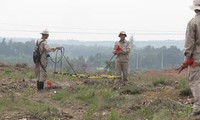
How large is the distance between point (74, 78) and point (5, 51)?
197 feet

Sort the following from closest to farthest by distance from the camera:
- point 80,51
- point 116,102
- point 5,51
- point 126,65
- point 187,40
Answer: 1. point 187,40
2. point 116,102
3. point 126,65
4. point 5,51
5. point 80,51

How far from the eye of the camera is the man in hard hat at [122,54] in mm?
13672

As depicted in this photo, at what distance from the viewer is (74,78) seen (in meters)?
15.5

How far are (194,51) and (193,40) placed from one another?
0.19 metres

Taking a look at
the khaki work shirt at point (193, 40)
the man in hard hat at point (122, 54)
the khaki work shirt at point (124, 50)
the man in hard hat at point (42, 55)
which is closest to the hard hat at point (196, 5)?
the khaki work shirt at point (193, 40)

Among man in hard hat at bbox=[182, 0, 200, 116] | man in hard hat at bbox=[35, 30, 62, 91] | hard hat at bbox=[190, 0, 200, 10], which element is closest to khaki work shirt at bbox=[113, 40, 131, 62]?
man in hard hat at bbox=[35, 30, 62, 91]

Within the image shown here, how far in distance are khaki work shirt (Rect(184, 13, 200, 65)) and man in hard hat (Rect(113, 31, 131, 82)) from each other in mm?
6356

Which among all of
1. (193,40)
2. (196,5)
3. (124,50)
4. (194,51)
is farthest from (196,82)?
(124,50)

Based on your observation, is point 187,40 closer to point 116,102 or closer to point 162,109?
point 162,109

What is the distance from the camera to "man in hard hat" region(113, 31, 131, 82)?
13672 millimetres

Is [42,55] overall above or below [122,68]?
above

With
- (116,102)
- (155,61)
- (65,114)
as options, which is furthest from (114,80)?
(155,61)

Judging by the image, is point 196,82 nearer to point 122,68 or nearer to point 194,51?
point 194,51

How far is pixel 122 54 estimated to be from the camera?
13.8 meters
